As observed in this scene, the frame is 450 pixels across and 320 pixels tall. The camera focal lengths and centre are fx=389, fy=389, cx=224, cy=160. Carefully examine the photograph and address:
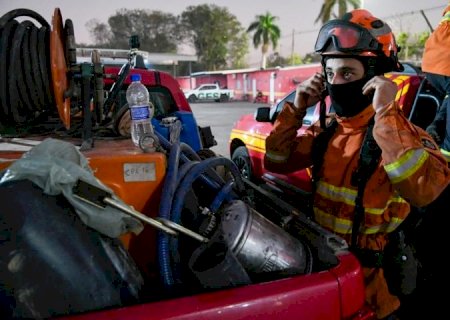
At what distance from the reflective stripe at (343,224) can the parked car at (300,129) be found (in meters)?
1.30

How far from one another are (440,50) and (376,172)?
1482 mm

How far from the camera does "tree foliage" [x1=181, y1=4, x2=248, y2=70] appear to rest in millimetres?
62719

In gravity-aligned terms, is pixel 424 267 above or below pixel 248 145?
below

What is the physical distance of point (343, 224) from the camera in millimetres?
1989

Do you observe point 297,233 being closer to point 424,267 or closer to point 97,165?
point 97,165

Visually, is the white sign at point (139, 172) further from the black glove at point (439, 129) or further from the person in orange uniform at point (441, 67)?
the black glove at point (439, 129)

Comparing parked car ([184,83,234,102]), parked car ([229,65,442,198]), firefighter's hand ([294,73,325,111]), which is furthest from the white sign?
parked car ([184,83,234,102])

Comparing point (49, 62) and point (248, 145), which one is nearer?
point (49, 62)

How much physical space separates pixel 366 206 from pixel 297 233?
416 mm

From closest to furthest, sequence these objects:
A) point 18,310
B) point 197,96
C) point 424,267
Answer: point 18,310, point 424,267, point 197,96

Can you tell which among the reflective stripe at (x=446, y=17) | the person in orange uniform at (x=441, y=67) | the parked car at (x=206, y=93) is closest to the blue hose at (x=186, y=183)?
the person in orange uniform at (x=441, y=67)

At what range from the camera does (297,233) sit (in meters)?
1.73

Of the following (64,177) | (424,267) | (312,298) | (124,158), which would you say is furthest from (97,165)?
(424,267)

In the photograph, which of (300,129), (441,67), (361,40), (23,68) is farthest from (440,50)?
(23,68)
